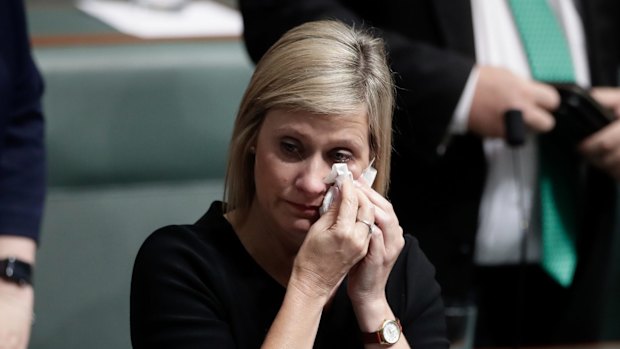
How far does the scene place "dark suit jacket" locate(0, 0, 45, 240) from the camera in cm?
152

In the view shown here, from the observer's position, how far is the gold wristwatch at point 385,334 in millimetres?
1149

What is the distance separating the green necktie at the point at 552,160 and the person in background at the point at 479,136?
0.06ft

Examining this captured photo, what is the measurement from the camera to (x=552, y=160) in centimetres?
173

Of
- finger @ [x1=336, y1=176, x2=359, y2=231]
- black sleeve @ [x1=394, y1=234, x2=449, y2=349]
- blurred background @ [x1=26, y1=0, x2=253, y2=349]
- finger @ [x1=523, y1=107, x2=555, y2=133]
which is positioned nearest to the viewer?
finger @ [x1=336, y1=176, x2=359, y2=231]

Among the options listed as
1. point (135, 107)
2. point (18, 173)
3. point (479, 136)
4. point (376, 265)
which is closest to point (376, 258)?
point (376, 265)

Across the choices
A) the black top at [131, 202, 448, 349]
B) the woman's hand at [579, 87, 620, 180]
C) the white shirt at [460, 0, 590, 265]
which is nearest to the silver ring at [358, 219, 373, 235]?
the black top at [131, 202, 448, 349]

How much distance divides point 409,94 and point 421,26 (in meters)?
0.10

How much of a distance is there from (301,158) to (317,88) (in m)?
0.07

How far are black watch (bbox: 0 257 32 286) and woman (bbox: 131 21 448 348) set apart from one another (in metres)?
0.39

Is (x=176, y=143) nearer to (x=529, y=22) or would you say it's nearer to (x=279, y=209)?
(x=529, y=22)

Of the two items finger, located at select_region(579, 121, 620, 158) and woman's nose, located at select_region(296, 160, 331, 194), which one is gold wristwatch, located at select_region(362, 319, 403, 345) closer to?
woman's nose, located at select_region(296, 160, 331, 194)

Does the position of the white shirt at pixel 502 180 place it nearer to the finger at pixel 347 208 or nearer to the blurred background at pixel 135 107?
the finger at pixel 347 208

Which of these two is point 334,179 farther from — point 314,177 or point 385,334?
point 385,334

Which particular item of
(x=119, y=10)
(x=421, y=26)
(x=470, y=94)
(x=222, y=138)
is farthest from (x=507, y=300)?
(x=119, y=10)
